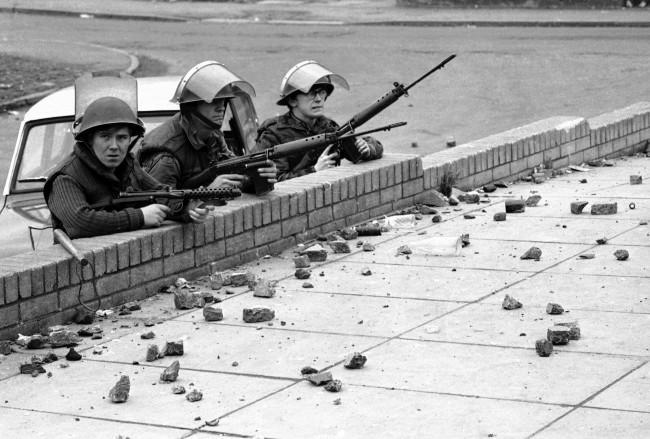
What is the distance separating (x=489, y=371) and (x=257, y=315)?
4.58 ft

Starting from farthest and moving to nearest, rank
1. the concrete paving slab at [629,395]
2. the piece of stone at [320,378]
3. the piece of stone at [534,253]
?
the piece of stone at [534,253] < the piece of stone at [320,378] < the concrete paving slab at [629,395]

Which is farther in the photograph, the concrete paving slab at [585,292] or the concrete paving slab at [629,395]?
the concrete paving slab at [585,292]

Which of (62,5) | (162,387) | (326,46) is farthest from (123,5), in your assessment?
(162,387)

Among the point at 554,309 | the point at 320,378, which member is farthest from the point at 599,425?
the point at 554,309

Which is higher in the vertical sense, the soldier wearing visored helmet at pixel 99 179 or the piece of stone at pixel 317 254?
the soldier wearing visored helmet at pixel 99 179

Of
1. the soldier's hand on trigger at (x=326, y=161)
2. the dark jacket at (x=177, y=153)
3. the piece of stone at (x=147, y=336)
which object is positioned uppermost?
the dark jacket at (x=177, y=153)

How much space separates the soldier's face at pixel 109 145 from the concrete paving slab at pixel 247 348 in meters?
Answer: 1.04

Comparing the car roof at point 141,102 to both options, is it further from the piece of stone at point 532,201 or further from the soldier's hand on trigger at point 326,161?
the piece of stone at point 532,201

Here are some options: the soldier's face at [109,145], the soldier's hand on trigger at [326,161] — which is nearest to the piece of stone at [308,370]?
the soldier's face at [109,145]

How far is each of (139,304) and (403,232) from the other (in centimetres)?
223

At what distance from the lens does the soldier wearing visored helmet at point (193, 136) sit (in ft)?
26.8

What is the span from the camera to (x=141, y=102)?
9.23 meters

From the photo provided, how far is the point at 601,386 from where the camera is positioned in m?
5.66

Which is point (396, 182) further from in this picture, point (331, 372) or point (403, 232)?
point (331, 372)
